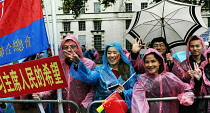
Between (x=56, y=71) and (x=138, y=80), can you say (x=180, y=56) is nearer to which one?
(x=138, y=80)

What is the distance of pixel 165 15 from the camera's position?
18.7 feet

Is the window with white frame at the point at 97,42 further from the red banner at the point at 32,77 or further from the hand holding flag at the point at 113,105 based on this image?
the hand holding flag at the point at 113,105

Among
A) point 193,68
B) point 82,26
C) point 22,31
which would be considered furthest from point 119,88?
point 82,26

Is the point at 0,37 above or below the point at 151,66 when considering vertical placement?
above

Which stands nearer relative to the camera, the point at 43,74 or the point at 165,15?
the point at 43,74

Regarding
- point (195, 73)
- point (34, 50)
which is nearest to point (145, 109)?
point (195, 73)

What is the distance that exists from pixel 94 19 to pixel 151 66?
29.3 metres

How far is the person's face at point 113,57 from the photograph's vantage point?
4.08m

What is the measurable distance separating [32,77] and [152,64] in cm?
163

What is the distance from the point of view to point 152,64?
148 inches

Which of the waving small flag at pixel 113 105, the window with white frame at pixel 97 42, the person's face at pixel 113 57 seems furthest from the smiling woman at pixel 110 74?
the window with white frame at pixel 97 42

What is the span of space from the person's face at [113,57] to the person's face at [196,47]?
1.23 m

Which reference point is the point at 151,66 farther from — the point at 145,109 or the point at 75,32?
the point at 75,32

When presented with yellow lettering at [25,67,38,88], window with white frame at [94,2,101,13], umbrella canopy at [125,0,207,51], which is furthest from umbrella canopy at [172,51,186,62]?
window with white frame at [94,2,101,13]
